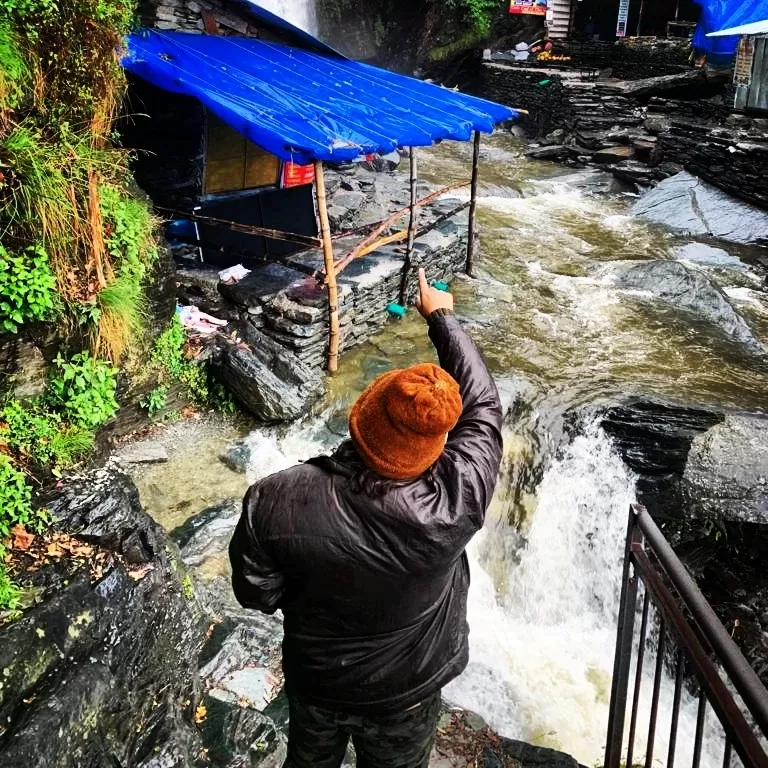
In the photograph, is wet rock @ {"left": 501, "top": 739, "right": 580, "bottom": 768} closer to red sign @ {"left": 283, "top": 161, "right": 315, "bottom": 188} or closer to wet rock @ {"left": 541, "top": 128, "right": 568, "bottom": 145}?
red sign @ {"left": 283, "top": 161, "right": 315, "bottom": 188}

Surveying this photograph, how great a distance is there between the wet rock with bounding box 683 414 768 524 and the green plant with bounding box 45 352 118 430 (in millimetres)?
5307

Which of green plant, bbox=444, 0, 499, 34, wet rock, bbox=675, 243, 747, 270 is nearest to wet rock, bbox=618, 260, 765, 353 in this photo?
wet rock, bbox=675, 243, 747, 270

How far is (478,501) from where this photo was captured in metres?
2.04

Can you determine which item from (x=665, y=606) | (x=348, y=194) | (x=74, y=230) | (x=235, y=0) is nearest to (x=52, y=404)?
(x=74, y=230)

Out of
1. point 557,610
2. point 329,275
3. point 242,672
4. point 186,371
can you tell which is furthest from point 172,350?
point 557,610

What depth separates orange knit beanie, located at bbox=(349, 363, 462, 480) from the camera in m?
1.82

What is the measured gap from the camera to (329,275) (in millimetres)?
6852

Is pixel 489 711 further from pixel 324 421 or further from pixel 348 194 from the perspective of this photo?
pixel 348 194

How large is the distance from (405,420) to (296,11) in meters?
19.2

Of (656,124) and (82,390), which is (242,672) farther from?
(656,124)

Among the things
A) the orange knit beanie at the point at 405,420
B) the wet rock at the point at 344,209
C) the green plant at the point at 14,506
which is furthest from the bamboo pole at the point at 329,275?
the orange knit beanie at the point at 405,420

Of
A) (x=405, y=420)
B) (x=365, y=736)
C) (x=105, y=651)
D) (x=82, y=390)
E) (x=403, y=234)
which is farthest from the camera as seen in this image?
(x=403, y=234)

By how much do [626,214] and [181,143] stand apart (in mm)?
10160

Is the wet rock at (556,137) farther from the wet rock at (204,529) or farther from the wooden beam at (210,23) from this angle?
the wet rock at (204,529)
